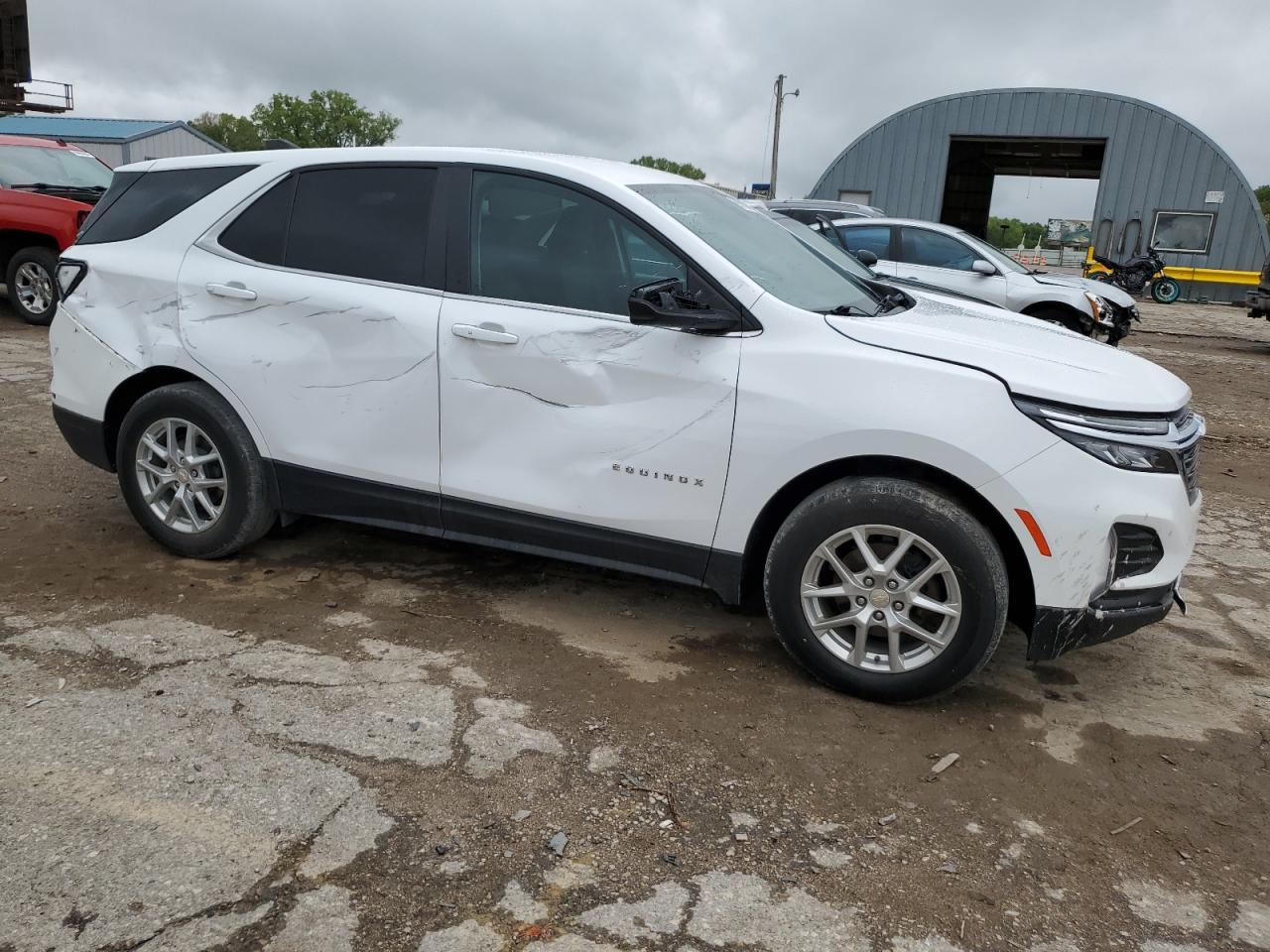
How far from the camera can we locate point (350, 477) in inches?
154

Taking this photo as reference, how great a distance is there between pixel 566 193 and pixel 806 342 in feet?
3.58

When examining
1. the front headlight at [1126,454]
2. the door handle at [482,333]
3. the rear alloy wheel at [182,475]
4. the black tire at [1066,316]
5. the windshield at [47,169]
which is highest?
the windshield at [47,169]

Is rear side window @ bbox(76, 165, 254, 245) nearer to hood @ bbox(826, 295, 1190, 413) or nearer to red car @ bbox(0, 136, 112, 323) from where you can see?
hood @ bbox(826, 295, 1190, 413)

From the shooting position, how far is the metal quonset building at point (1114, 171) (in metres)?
→ 25.7

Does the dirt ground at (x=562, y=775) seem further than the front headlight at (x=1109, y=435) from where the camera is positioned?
No

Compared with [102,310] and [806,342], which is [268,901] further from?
[102,310]

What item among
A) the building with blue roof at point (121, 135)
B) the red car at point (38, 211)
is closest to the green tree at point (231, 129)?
the building with blue roof at point (121, 135)

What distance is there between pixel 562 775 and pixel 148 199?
10.7 ft

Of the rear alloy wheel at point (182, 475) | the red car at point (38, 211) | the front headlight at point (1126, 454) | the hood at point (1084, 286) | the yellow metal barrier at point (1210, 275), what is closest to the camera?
the front headlight at point (1126, 454)

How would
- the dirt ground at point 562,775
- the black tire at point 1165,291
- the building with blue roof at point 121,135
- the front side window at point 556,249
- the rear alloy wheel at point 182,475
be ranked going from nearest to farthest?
the dirt ground at point 562,775
the front side window at point 556,249
the rear alloy wheel at point 182,475
the black tire at point 1165,291
the building with blue roof at point 121,135

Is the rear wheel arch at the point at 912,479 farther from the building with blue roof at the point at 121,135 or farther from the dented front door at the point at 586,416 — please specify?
the building with blue roof at the point at 121,135

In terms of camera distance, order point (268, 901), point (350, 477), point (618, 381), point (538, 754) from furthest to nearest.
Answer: point (350, 477), point (618, 381), point (538, 754), point (268, 901)

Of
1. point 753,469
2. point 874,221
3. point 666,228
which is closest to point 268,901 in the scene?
point 753,469

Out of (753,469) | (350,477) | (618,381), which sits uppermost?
(618,381)
